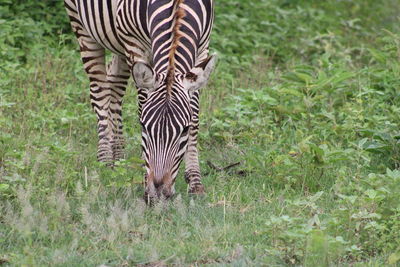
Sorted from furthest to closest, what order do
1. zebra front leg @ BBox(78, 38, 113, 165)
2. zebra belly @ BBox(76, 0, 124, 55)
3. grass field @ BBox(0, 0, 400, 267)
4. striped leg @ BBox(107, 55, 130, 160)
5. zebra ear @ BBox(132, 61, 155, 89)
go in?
striped leg @ BBox(107, 55, 130, 160) → zebra front leg @ BBox(78, 38, 113, 165) → zebra belly @ BBox(76, 0, 124, 55) → zebra ear @ BBox(132, 61, 155, 89) → grass field @ BBox(0, 0, 400, 267)

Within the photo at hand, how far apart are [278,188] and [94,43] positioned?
3.01 meters

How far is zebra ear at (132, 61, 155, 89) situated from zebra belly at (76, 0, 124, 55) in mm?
1513

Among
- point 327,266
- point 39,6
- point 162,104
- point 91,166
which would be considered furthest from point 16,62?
point 327,266

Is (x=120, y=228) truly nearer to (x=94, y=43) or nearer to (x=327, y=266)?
(x=327, y=266)

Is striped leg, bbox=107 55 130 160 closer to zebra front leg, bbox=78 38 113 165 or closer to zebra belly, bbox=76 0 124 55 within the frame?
zebra front leg, bbox=78 38 113 165

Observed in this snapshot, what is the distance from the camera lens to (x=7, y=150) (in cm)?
780

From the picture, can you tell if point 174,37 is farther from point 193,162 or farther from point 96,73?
point 96,73

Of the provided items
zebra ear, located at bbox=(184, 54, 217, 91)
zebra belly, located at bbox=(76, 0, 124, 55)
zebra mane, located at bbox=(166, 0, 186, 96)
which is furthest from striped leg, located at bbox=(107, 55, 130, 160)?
zebra ear, located at bbox=(184, 54, 217, 91)

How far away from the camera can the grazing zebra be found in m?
6.68

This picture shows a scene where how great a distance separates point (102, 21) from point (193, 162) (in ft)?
6.09

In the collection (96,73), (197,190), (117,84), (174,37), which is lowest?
(197,190)

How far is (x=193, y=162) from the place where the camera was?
8078mm

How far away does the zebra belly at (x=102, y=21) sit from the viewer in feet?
27.5

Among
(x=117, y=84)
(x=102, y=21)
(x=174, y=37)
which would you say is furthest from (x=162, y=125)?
(x=117, y=84)
